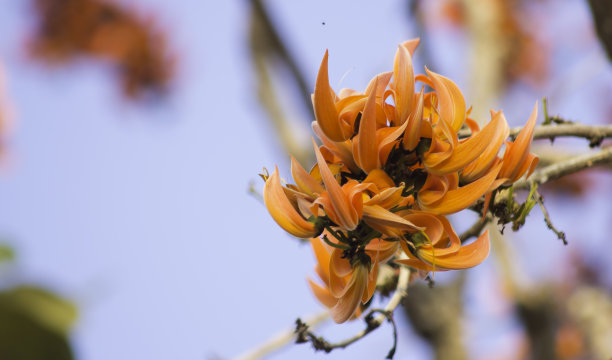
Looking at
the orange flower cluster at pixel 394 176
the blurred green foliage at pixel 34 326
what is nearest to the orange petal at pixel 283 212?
the orange flower cluster at pixel 394 176

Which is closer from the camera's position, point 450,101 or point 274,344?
point 450,101

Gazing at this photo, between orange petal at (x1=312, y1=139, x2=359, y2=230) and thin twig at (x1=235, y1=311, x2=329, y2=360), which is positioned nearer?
orange petal at (x1=312, y1=139, x2=359, y2=230)

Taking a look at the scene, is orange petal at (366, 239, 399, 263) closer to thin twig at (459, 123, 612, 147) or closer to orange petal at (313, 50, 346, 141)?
orange petal at (313, 50, 346, 141)

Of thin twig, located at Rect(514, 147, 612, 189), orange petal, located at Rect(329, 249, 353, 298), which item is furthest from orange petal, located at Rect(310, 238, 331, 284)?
thin twig, located at Rect(514, 147, 612, 189)

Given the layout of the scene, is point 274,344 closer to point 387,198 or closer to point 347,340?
point 347,340

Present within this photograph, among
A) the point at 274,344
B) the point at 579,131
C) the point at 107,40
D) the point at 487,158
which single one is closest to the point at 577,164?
the point at 579,131

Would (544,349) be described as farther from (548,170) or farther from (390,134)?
(390,134)

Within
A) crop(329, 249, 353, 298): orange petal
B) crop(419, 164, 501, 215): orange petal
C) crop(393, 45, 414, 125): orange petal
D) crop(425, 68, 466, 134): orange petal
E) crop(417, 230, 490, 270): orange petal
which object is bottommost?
crop(417, 230, 490, 270): orange petal
